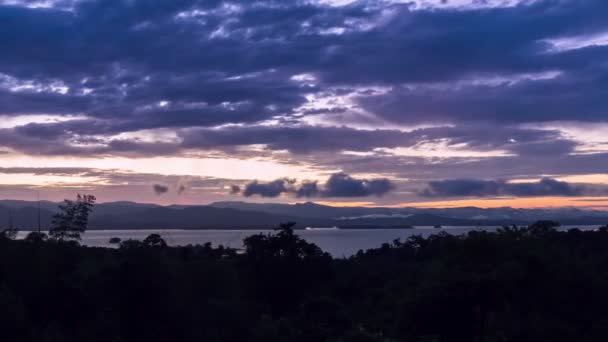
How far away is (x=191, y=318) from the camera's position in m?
19.2

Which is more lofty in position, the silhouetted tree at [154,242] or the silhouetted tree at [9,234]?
the silhouetted tree at [9,234]

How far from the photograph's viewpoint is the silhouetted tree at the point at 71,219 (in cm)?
4081

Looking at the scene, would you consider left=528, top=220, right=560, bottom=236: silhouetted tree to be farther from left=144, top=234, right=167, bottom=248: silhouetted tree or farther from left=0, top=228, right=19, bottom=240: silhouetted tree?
left=0, top=228, right=19, bottom=240: silhouetted tree

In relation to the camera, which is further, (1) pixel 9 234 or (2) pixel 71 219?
(2) pixel 71 219

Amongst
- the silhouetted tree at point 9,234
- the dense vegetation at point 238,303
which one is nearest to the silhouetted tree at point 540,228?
the dense vegetation at point 238,303

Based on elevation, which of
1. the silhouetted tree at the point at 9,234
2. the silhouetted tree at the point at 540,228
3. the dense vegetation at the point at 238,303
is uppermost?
the silhouetted tree at the point at 9,234

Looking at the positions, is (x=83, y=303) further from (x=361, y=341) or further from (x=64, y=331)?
(x=361, y=341)

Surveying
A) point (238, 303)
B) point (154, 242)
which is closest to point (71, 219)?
point (154, 242)

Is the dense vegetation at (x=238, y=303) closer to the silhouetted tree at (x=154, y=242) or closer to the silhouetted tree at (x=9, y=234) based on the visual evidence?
the silhouetted tree at (x=154, y=242)

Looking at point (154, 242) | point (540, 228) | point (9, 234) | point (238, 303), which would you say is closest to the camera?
point (238, 303)

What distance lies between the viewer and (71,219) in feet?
139

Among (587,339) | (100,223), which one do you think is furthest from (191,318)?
(100,223)

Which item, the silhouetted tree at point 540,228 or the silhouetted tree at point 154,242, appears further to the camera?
the silhouetted tree at point 540,228

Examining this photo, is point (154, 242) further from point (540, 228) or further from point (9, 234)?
point (540, 228)
